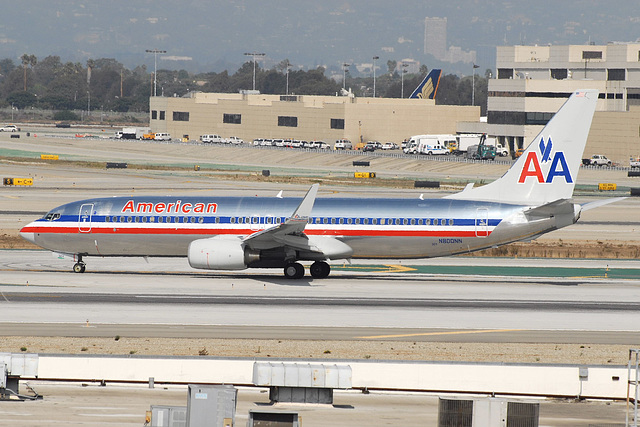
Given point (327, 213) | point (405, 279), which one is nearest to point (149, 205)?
point (327, 213)

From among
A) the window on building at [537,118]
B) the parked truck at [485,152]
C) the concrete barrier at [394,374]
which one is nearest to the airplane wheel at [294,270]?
the concrete barrier at [394,374]

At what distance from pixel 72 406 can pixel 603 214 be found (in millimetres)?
65243

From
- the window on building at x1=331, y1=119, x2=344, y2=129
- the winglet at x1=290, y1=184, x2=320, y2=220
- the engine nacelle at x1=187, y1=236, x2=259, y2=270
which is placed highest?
the window on building at x1=331, y1=119, x2=344, y2=129

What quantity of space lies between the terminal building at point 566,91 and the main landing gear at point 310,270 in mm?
102019

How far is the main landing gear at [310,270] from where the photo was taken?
153 feet

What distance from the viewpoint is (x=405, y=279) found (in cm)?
4766

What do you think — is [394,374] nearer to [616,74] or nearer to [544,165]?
[544,165]

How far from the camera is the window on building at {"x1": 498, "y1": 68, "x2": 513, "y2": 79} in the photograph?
16812 cm

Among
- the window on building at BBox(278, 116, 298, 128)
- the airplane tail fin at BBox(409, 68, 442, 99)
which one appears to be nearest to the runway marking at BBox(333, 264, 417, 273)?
the window on building at BBox(278, 116, 298, 128)

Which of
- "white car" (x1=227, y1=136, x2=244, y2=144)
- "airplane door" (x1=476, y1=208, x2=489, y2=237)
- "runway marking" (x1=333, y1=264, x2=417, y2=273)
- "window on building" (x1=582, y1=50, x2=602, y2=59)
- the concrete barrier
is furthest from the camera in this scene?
"white car" (x1=227, y1=136, x2=244, y2=144)

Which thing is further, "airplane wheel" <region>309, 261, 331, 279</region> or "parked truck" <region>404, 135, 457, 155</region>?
"parked truck" <region>404, 135, 457, 155</region>

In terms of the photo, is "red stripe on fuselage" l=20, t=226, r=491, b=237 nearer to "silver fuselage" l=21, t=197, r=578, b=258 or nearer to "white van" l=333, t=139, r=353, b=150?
"silver fuselage" l=21, t=197, r=578, b=258

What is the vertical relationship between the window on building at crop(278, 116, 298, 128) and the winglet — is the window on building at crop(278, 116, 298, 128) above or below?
above

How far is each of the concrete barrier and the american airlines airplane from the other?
749 inches
